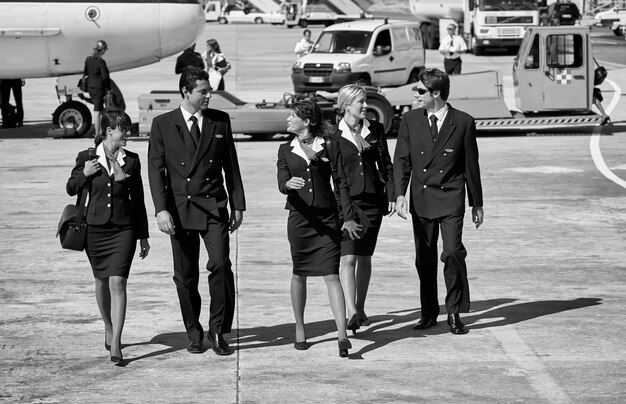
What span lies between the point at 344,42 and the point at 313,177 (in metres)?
18.6

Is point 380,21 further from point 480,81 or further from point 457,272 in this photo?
point 457,272

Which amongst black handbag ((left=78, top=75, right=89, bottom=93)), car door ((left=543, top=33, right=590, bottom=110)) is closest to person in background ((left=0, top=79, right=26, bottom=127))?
black handbag ((left=78, top=75, right=89, bottom=93))

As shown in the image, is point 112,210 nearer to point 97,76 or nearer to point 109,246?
point 109,246

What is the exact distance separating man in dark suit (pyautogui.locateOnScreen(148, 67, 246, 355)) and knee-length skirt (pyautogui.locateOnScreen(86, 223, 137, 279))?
0.99 ft

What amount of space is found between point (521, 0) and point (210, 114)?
3697cm

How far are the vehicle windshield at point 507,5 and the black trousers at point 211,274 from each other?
36729 mm

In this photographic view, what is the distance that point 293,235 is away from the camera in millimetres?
8156

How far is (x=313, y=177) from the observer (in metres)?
8.10

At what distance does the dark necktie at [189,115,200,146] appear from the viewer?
812cm

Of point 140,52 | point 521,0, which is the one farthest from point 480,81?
point 521,0

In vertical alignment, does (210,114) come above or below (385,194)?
above

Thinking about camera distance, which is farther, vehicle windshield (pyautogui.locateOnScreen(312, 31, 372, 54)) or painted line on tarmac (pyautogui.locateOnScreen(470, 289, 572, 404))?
vehicle windshield (pyautogui.locateOnScreen(312, 31, 372, 54))

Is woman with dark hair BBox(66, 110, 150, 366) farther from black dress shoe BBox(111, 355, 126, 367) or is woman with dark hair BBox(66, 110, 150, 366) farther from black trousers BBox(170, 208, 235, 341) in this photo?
black trousers BBox(170, 208, 235, 341)

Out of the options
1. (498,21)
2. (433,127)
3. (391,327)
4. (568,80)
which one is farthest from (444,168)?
(498,21)
